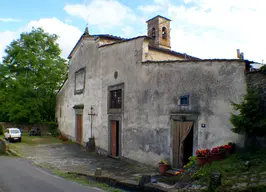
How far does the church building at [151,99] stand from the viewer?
368 inches

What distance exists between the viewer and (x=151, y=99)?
1202 cm

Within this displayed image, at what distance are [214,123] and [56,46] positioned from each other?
2321 centimetres

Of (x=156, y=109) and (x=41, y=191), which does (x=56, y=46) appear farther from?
(x=41, y=191)

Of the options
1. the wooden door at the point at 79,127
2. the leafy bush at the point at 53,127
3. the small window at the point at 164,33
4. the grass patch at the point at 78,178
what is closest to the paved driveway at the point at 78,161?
the grass patch at the point at 78,178

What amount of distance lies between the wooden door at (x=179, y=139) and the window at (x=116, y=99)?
15.4ft

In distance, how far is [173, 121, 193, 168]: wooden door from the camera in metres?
10.3

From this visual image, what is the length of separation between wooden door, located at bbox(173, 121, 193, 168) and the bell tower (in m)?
14.3

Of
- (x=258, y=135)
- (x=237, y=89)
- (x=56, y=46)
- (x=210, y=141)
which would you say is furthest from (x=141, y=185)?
(x=56, y=46)

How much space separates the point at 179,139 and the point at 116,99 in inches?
218

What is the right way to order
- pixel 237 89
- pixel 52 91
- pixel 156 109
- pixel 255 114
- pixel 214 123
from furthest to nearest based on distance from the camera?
pixel 52 91 < pixel 156 109 < pixel 214 123 < pixel 237 89 < pixel 255 114

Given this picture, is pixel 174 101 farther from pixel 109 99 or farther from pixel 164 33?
pixel 164 33

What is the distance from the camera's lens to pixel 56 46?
28047 mm

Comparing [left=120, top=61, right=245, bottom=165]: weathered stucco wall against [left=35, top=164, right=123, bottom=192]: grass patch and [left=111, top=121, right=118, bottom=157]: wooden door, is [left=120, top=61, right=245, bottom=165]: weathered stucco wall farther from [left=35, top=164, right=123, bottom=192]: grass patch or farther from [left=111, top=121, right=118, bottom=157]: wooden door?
[left=35, top=164, right=123, bottom=192]: grass patch

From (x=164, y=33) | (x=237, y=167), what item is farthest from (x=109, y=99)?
(x=164, y=33)
